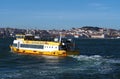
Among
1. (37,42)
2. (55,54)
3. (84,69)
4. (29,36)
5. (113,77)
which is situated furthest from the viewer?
(29,36)

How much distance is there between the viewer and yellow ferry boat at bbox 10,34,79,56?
106 m

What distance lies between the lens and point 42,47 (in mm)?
112625

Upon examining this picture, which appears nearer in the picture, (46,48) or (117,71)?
(117,71)

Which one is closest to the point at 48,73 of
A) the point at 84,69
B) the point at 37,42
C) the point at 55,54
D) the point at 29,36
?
the point at 84,69

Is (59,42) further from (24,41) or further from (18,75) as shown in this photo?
(18,75)

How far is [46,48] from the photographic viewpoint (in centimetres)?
11131

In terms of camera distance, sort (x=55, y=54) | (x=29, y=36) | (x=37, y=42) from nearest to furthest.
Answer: (x=55, y=54), (x=37, y=42), (x=29, y=36)

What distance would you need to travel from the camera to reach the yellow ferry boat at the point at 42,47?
10612 cm

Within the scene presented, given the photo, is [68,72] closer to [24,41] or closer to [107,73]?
[107,73]

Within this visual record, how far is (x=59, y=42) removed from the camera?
108 m

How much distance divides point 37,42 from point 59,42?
8.81 meters

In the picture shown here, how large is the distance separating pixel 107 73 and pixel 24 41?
2141 inches

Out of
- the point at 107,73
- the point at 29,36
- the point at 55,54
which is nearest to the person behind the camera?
the point at 107,73

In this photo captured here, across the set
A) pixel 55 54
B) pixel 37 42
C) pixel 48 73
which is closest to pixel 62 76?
pixel 48 73
